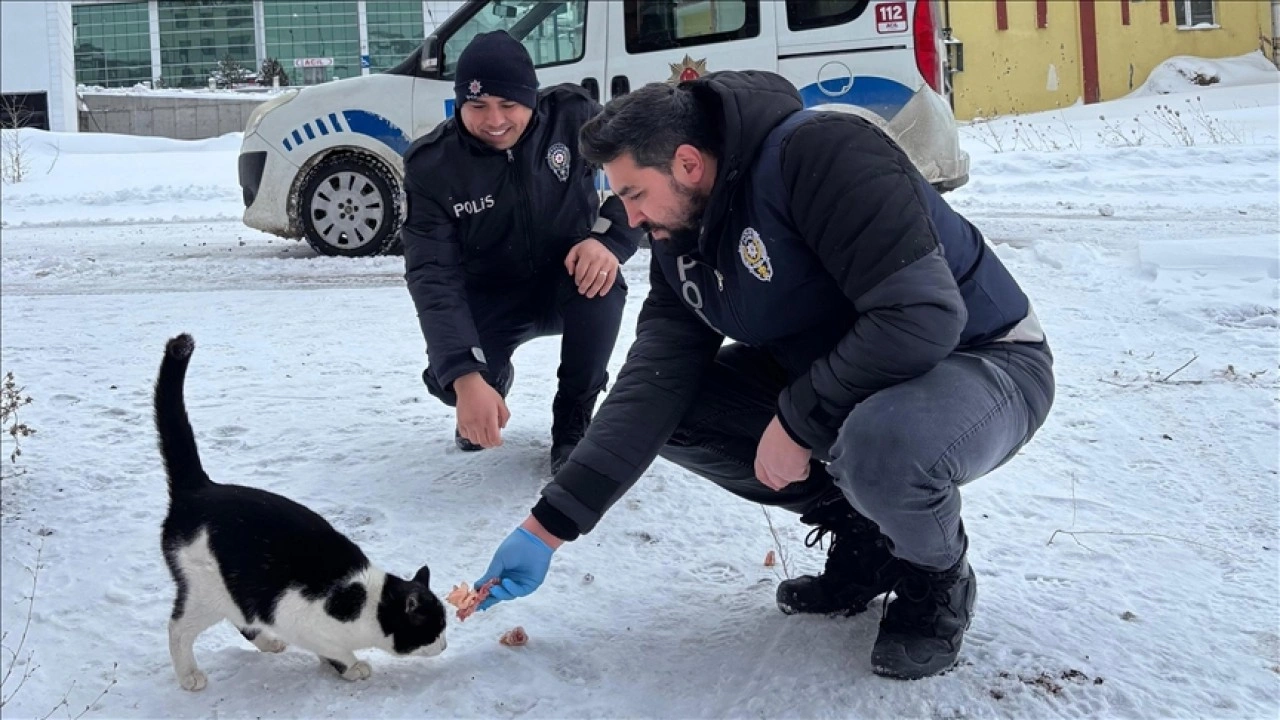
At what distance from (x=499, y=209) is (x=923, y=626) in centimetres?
178

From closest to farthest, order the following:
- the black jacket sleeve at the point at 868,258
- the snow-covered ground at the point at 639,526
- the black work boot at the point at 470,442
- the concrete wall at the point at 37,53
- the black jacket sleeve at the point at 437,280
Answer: the black jacket sleeve at the point at 868,258 → the snow-covered ground at the point at 639,526 → the black jacket sleeve at the point at 437,280 → the black work boot at the point at 470,442 → the concrete wall at the point at 37,53

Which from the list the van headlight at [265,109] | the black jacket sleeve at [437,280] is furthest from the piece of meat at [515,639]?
the van headlight at [265,109]

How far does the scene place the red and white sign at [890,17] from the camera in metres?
7.02

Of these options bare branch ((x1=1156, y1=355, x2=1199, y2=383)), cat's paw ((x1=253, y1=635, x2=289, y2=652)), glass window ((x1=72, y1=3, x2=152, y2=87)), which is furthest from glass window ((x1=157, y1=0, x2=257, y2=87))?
cat's paw ((x1=253, y1=635, x2=289, y2=652))

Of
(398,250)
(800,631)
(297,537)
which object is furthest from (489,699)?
(398,250)

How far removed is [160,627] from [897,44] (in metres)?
5.81

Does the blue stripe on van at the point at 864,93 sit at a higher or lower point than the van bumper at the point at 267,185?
higher

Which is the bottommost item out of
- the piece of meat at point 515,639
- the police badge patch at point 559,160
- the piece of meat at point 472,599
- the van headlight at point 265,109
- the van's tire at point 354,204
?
the piece of meat at point 515,639

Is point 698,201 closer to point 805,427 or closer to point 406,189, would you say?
point 805,427

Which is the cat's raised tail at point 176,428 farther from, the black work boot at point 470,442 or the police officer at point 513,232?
the black work boot at point 470,442

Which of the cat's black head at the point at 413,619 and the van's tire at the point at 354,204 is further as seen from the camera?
the van's tire at the point at 354,204

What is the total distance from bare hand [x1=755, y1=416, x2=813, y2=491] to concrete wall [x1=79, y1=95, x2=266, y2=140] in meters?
20.1

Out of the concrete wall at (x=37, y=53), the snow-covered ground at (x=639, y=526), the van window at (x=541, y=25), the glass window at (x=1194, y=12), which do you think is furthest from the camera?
the concrete wall at (x=37, y=53)

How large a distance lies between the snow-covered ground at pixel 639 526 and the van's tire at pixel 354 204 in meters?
1.31
